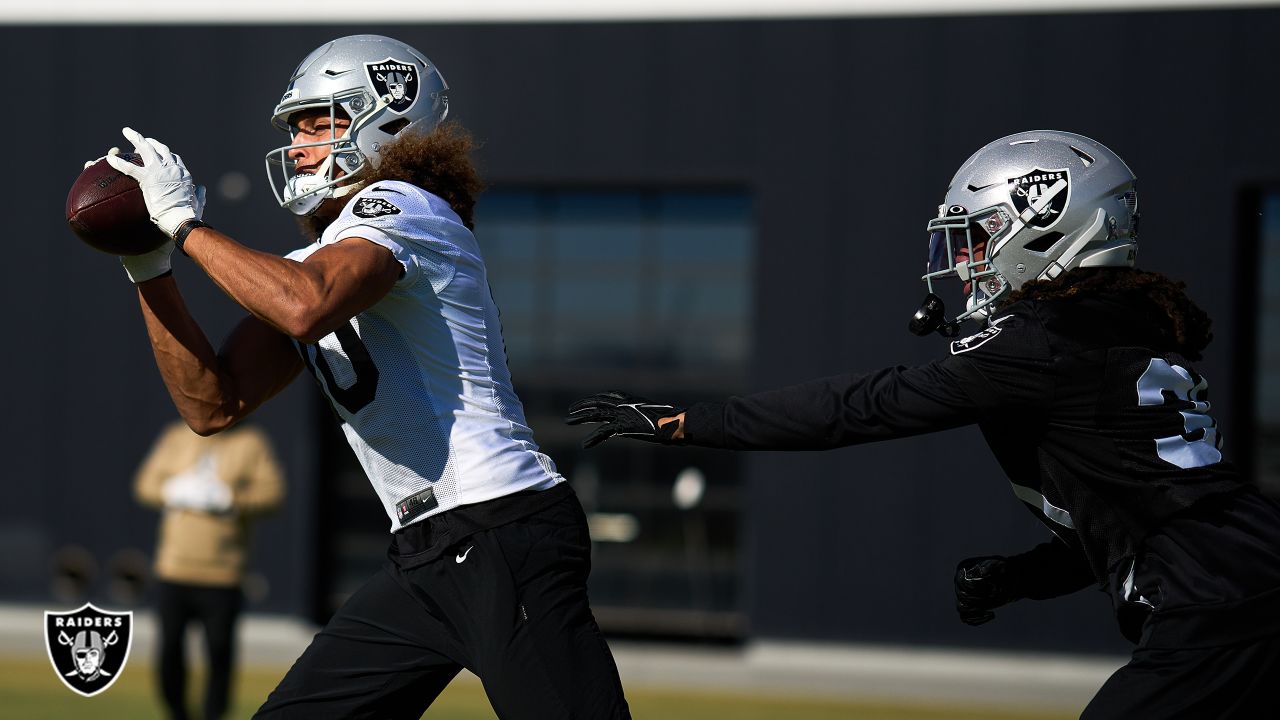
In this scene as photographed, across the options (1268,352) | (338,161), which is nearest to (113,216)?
(338,161)

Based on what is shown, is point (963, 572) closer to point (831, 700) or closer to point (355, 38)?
point (355, 38)

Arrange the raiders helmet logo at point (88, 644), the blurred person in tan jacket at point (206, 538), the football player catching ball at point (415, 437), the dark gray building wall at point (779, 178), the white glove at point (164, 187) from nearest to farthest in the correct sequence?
the football player catching ball at point (415, 437)
the white glove at point (164, 187)
the raiders helmet logo at point (88, 644)
the blurred person in tan jacket at point (206, 538)
the dark gray building wall at point (779, 178)

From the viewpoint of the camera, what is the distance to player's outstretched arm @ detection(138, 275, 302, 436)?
137 inches

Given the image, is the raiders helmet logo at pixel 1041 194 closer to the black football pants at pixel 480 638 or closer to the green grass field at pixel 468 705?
the black football pants at pixel 480 638

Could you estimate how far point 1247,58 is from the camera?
10023mm

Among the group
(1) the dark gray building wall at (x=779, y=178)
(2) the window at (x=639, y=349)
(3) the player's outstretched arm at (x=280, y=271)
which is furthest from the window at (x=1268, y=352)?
(3) the player's outstretched arm at (x=280, y=271)

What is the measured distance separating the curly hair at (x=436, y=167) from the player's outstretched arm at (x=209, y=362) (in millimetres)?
499

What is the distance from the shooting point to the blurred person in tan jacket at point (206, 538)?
7191 mm

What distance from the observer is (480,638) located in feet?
10.6

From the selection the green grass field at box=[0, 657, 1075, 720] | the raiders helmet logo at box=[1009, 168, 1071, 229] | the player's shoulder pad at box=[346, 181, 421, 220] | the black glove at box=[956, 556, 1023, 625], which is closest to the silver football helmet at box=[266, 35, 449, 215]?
the player's shoulder pad at box=[346, 181, 421, 220]

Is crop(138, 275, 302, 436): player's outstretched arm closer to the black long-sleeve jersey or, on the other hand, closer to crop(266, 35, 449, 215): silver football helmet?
crop(266, 35, 449, 215): silver football helmet

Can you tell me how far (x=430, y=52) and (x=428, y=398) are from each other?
8.05m

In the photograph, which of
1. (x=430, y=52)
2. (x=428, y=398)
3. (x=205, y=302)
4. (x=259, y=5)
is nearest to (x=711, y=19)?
(x=430, y=52)

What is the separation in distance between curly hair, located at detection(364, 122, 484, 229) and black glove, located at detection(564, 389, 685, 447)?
2.18 feet
